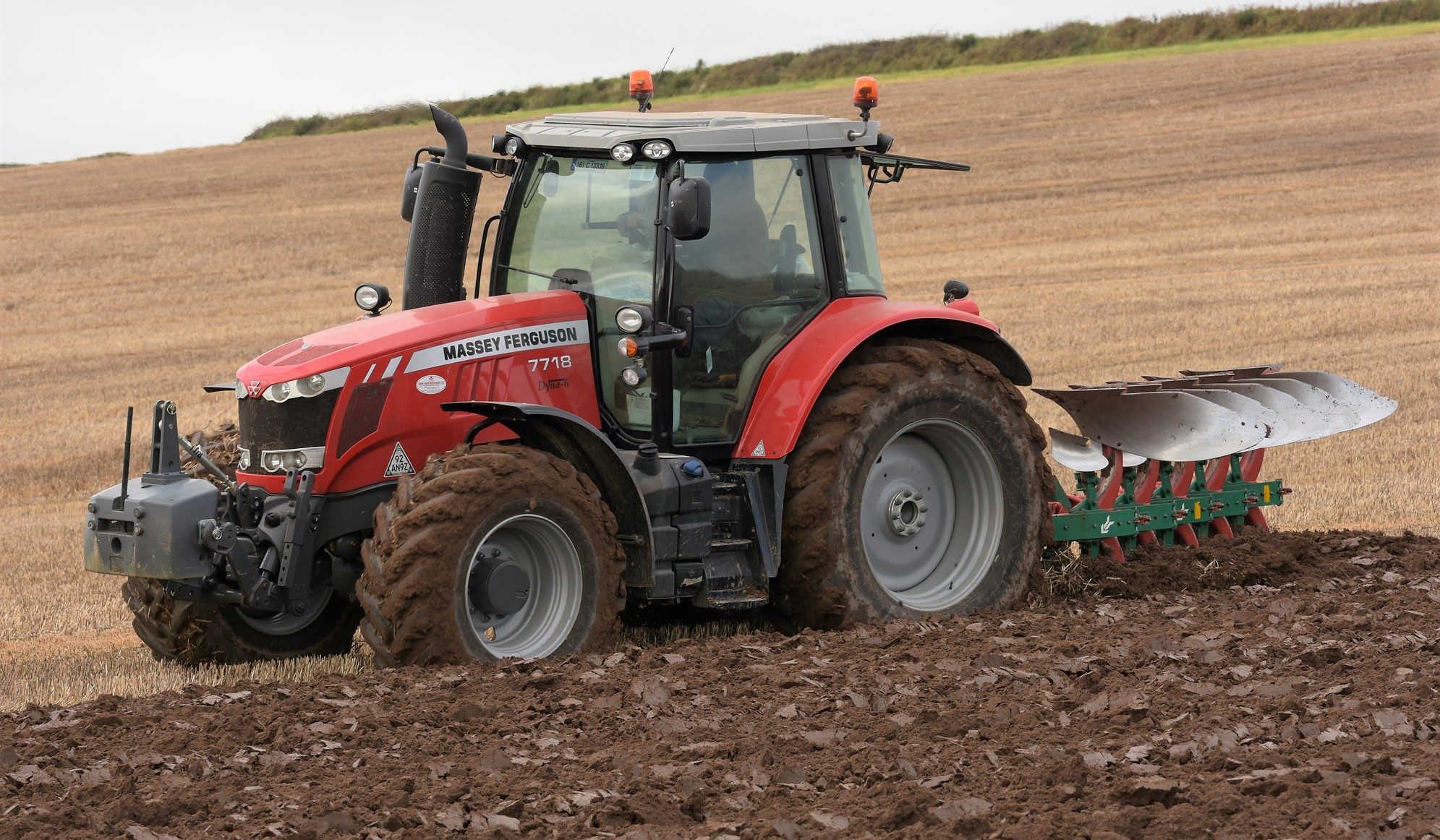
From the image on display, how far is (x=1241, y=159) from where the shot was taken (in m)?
27.0

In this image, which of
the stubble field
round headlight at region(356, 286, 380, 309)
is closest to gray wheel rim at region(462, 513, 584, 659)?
the stubble field

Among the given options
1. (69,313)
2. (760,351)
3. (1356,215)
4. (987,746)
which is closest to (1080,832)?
(987,746)

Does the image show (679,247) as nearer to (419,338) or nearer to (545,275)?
(545,275)

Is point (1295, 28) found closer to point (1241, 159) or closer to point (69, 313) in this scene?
point (1241, 159)

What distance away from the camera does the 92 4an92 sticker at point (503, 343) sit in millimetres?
6590

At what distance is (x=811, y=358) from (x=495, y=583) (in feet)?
5.64

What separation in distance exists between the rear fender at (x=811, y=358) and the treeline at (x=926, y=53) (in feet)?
110

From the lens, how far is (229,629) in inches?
280

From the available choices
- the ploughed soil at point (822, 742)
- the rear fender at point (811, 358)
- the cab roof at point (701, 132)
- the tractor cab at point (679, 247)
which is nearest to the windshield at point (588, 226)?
the tractor cab at point (679, 247)

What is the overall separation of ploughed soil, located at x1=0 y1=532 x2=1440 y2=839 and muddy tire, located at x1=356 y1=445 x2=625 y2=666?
0.60 feet

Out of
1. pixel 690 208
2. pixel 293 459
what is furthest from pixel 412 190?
pixel 690 208

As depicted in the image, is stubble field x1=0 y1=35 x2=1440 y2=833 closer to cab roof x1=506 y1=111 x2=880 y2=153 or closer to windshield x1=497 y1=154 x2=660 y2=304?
windshield x1=497 y1=154 x2=660 y2=304

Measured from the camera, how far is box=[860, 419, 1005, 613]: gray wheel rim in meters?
7.51

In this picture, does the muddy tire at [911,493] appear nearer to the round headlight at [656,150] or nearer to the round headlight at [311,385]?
the round headlight at [656,150]
